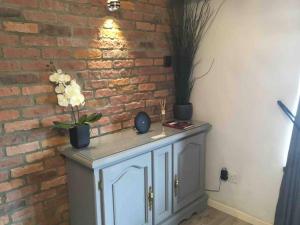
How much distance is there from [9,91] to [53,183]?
722 millimetres

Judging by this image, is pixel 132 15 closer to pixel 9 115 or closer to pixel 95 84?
pixel 95 84

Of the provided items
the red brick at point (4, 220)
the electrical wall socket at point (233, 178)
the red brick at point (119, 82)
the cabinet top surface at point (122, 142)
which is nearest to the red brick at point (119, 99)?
the red brick at point (119, 82)

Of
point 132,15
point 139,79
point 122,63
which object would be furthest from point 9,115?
point 132,15

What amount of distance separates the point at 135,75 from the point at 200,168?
1084 mm

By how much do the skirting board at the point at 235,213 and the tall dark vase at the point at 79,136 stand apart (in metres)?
1.54

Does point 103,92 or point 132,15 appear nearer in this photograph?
point 103,92

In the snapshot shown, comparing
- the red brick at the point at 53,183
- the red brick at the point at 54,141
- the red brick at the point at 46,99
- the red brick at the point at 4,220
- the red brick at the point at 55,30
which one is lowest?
the red brick at the point at 4,220

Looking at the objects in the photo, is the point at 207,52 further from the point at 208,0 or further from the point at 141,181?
the point at 141,181

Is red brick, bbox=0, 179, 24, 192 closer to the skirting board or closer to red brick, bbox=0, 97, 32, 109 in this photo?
red brick, bbox=0, 97, 32, 109

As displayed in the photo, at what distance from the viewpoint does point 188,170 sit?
2.38 m

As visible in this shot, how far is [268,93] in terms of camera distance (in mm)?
2150

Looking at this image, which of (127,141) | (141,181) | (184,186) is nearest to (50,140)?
(127,141)

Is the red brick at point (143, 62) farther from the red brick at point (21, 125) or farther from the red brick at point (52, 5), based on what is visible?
the red brick at point (21, 125)

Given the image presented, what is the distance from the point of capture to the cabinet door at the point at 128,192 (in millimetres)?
1733
